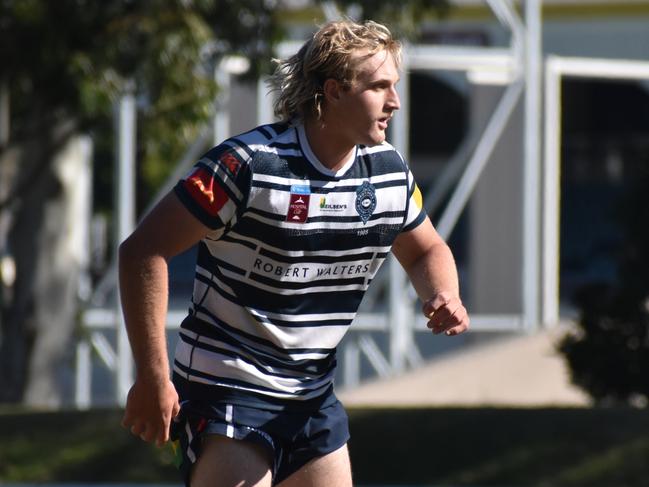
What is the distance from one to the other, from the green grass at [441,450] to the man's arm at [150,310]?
4984mm

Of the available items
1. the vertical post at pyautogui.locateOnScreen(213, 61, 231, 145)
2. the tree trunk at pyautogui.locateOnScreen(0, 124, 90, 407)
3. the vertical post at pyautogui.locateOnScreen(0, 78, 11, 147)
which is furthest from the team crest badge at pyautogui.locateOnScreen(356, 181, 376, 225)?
the tree trunk at pyautogui.locateOnScreen(0, 124, 90, 407)

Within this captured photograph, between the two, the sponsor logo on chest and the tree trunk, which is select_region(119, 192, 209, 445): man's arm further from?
the tree trunk

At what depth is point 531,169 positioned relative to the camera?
45.1 ft

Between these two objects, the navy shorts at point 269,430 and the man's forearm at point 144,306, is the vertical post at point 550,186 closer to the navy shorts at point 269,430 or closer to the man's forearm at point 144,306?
the navy shorts at point 269,430

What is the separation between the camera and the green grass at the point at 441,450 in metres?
8.21

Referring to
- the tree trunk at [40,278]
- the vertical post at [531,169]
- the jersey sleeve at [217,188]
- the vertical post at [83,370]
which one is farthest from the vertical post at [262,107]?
the jersey sleeve at [217,188]

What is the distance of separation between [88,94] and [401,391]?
14.6ft

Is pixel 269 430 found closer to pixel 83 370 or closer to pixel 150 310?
pixel 150 310

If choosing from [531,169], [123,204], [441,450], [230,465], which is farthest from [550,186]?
[230,465]

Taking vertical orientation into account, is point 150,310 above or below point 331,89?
below

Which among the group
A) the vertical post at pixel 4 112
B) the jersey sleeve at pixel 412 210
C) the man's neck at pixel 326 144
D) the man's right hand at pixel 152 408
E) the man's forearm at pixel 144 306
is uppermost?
the vertical post at pixel 4 112

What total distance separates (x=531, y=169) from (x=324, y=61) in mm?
10262

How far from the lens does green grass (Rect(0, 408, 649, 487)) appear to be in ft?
26.9

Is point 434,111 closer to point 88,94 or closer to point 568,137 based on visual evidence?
point 568,137
